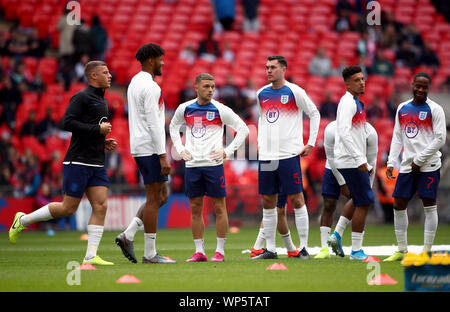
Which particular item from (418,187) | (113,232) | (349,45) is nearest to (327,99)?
(349,45)

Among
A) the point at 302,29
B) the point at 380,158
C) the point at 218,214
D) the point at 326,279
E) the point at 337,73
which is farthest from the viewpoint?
the point at 302,29

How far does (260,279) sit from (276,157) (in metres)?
2.94

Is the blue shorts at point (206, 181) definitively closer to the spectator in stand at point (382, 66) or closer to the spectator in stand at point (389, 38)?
the spectator in stand at point (382, 66)

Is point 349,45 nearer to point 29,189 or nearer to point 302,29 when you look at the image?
point 302,29

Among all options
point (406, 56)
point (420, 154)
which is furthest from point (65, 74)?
point (420, 154)

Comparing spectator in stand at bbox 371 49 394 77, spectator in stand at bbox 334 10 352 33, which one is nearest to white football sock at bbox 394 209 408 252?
spectator in stand at bbox 371 49 394 77

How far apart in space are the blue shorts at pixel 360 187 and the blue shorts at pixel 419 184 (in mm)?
544

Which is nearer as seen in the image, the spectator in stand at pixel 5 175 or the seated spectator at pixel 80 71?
the spectator in stand at pixel 5 175

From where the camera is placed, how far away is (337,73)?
79.6 ft

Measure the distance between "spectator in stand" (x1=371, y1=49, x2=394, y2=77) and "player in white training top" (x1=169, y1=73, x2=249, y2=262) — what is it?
15.4 meters

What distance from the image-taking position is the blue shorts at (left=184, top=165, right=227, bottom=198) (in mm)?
9680

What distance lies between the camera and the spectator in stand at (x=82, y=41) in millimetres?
21969

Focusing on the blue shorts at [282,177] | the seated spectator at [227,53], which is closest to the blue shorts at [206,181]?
the blue shorts at [282,177]

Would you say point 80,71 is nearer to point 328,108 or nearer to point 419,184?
point 328,108
